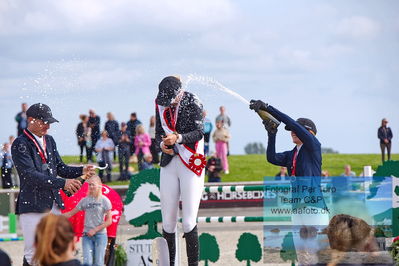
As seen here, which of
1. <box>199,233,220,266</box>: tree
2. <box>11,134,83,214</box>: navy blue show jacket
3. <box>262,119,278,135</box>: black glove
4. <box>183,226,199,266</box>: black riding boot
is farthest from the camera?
<box>199,233,220,266</box>: tree

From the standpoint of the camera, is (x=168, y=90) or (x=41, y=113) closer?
(x=41, y=113)

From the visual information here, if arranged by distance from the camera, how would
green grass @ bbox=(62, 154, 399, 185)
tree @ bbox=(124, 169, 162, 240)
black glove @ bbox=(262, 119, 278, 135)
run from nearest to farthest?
black glove @ bbox=(262, 119, 278, 135) < tree @ bbox=(124, 169, 162, 240) < green grass @ bbox=(62, 154, 399, 185)

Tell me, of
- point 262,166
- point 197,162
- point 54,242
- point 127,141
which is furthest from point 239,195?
point 54,242

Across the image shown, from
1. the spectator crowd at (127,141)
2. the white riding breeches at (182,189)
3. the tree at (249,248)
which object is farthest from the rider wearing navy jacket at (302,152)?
the spectator crowd at (127,141)

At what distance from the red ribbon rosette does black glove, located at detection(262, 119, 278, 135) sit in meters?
0.63

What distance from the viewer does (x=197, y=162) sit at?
25.5 ft

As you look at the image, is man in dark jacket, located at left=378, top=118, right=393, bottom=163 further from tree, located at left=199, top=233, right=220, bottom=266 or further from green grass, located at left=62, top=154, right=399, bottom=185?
tree, located at left=199, top=233, right=220, bottom=266

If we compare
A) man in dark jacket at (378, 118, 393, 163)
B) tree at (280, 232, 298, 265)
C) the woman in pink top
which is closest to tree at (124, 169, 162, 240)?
tree at (280, 232, 298, 265)

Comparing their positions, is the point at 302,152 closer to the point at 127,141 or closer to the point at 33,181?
the point at 33,181

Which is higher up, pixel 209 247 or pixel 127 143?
pixel 127 143

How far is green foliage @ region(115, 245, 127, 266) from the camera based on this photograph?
393 inches

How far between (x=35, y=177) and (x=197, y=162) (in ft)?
4.51

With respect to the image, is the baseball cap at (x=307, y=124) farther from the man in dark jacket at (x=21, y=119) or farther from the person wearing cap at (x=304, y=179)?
the man in dark jacket at (x=21, y=119)

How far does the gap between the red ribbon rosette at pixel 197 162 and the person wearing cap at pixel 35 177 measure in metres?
0.85
